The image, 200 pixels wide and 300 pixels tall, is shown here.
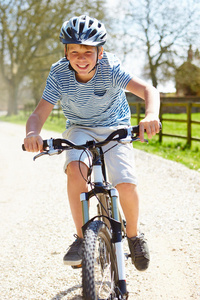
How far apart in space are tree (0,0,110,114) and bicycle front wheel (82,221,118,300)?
26.9m

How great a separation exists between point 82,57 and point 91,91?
31 cm

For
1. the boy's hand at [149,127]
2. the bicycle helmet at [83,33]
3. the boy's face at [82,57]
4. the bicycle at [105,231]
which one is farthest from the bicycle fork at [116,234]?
the bicycle helmet at [83,33]

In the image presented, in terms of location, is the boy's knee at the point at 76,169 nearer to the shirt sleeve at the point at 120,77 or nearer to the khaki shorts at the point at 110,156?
the khaki shorts at the point at 110,156

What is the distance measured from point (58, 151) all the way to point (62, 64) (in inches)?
33.5

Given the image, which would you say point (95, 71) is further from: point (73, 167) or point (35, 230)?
point (35, 230)

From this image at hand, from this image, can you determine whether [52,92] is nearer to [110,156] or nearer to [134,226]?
[110,156]

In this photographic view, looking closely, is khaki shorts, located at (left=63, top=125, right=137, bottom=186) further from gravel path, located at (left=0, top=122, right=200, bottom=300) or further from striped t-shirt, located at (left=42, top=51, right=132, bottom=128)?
gravel path, located at (left=0, top=122, right=200, bottom=300)

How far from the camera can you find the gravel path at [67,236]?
2973 mm

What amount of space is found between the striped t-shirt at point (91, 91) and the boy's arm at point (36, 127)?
0.07 meters

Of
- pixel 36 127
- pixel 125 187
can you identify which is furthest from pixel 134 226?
pixel 36 127

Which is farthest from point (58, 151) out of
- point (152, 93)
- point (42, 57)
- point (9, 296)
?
point (42, 57)

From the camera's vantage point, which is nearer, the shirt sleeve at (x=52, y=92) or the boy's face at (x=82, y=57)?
the boy's face at (x=82, y=57)

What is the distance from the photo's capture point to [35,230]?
177 inches

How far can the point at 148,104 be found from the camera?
2432 millimetres
